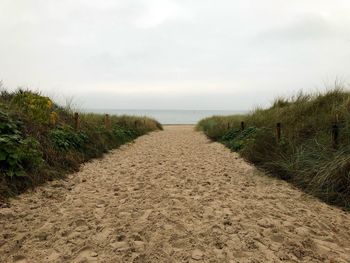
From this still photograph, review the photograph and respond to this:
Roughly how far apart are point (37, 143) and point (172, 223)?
357 centimetres

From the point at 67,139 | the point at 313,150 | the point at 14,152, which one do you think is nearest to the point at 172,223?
the point at 14,152

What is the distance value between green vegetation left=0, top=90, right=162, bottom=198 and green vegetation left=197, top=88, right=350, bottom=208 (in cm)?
444

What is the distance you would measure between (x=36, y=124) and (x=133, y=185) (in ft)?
9.43

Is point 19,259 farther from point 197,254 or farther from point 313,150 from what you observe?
point 313,150

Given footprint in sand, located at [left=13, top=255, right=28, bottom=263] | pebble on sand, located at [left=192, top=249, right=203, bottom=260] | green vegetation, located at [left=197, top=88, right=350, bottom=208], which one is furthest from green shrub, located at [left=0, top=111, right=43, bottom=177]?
green vegetation, located at [left=197, top=88, right=350, bottom=208]

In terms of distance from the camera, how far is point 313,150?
600 centimetres

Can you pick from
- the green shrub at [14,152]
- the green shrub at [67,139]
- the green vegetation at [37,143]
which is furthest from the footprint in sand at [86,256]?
the green shrub at [67,139]

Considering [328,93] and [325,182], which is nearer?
[325,182]

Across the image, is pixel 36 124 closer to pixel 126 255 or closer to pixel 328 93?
pixel 126 255

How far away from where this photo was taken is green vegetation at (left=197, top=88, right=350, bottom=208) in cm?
495

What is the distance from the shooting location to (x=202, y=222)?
→ 3.82 metres

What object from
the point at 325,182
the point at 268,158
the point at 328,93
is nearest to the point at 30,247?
the point at 325,182

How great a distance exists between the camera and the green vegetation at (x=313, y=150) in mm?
4953

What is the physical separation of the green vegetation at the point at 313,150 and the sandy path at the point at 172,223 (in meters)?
0.37
